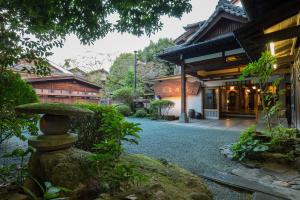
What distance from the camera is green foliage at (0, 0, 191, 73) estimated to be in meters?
2.69

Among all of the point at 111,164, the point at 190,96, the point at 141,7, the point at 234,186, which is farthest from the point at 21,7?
the point at 190,96

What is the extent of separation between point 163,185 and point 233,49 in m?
8.59

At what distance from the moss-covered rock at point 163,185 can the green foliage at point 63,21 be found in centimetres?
229

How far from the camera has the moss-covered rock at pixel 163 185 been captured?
1.84m

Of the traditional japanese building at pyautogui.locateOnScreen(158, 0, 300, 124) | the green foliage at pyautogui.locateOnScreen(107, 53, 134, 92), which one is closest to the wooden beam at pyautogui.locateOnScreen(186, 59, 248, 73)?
the traditional japanese building at pyautogui.locateOnScreen(158, 0, 300, 124)

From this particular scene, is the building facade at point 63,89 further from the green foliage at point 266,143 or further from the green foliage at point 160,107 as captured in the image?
the green foliage at point 266,143

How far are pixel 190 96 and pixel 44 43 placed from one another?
12.1 metres

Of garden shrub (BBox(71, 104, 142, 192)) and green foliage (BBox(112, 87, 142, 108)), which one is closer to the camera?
garden shrub (BBox(71, 104, 142, 192))

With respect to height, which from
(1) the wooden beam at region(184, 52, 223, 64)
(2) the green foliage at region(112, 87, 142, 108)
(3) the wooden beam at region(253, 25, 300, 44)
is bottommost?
(2) the green foliage at region(112, 87, 142, 108)

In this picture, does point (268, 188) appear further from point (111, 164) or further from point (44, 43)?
point (44, 43)

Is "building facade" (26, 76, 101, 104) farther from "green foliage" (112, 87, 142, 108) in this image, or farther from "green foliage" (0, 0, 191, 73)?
"green foliage" (0, 0, 191, 73)

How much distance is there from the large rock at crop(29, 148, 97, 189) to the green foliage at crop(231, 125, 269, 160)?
3.46 metres

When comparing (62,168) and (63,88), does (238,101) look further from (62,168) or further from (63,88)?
(62,168)

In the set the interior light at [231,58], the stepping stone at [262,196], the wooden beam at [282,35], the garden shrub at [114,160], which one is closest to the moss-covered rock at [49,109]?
the garden shrub at [114,160]
